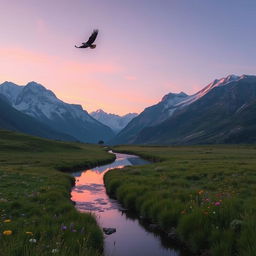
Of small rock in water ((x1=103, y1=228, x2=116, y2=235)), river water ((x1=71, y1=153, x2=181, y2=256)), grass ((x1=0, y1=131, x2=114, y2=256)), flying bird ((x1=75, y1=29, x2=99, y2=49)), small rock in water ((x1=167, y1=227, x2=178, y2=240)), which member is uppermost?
flying bird ((x1=75, y1=29, x2=99, y2=49))

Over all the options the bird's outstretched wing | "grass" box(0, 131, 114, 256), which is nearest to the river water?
"grass" box(0, 131, 114, 256)

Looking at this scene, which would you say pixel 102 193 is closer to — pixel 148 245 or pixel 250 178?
pixel 250 178

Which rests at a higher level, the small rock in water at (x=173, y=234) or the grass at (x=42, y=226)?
the grass at (x=42, y=226)

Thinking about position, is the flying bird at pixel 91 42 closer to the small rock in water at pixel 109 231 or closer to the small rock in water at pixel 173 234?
the small rock in water at pixel 109 231

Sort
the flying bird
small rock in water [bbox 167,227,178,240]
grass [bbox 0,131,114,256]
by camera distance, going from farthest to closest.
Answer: small rock in water [bbox 167,227,178,240] → the flying bird → grass [bbox 0,131,114,256]

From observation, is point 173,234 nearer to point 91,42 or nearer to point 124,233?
point 124,233

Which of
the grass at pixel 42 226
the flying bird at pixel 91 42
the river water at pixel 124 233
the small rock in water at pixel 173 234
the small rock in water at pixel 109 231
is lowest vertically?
the river water at pixel 124 233

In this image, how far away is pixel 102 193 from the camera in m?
32.4

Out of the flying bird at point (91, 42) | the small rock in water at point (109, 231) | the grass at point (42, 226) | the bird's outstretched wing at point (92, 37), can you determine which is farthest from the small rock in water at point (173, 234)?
the bird's outstretched wing at point (92, 37)

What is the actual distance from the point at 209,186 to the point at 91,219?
1191 cm

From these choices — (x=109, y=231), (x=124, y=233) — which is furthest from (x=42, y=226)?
(x=124, y=233)

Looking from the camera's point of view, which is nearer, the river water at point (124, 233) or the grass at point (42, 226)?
the grass at point (42, 226)

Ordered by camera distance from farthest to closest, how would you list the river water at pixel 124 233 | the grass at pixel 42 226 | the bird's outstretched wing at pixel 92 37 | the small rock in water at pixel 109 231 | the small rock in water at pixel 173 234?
the small rock in water at pixel 109 231 → the small rock in water at pixel 173 234 → the river water at pixel 124 233 → the bird's outstretched wing at pixel 92 37 → the grass at pixel 42 226

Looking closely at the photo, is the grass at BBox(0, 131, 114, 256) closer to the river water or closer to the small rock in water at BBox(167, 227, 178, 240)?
the river water
